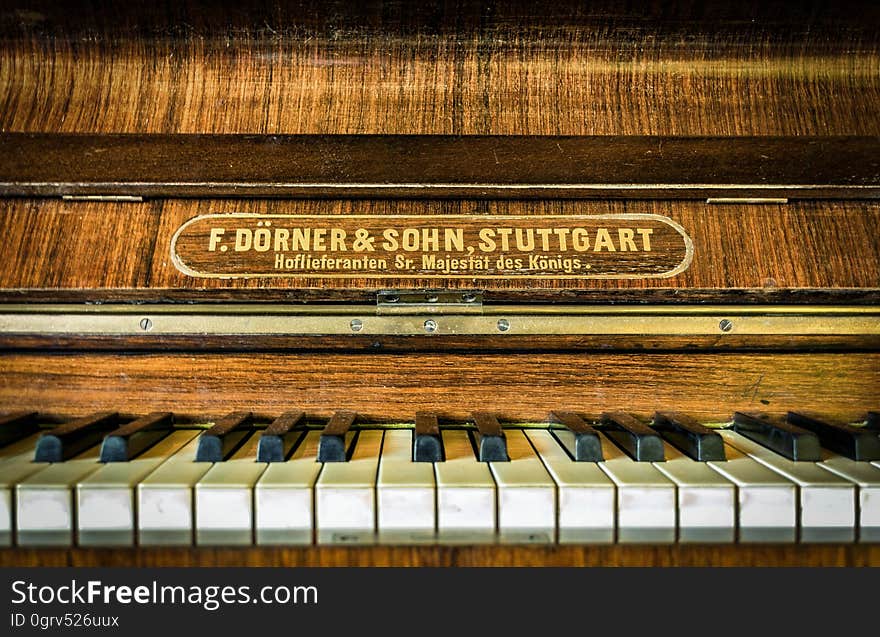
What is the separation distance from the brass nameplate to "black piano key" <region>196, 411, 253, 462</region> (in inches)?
11.8

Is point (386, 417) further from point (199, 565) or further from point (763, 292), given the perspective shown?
point (763, 292)

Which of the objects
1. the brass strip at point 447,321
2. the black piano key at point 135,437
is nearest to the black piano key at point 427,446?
the brass strip at point 447,321

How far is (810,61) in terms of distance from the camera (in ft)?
4.32

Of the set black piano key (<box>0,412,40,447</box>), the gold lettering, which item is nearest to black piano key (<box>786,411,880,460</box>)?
the gold lettering

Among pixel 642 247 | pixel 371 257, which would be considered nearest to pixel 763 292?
pixel 642 247

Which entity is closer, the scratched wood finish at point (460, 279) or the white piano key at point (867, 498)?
the white piano key at point (867, 498)

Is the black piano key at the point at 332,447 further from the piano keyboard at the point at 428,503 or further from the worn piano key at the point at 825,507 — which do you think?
the worn piano key at the point at 825,507

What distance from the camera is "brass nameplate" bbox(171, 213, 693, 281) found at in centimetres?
116

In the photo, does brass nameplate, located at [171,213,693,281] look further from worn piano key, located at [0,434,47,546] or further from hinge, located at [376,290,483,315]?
worn piano key, located at [0,434,47,546]

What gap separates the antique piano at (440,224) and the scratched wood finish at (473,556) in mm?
168

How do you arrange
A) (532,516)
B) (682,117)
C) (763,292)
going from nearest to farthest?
(532,516) → (763,292) → (682,117)

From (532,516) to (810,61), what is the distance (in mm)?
1201

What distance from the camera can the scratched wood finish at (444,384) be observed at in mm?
1188

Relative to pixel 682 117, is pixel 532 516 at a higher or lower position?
lower
